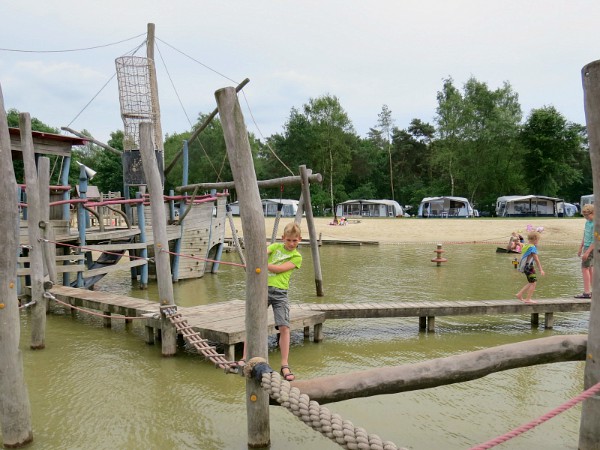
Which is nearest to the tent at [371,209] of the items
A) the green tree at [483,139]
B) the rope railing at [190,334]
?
the green tree at [483,139]

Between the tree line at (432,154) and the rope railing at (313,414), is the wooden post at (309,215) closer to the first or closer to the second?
the rope railing at (313,414)

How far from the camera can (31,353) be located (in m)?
6.62

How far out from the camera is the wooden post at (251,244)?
380 cm

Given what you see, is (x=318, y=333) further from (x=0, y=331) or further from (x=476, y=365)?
(x=0, y=331)

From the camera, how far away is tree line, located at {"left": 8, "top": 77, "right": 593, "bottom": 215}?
Answer: 1858 inches

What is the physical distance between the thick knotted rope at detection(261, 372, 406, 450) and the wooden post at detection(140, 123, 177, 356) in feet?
10.0

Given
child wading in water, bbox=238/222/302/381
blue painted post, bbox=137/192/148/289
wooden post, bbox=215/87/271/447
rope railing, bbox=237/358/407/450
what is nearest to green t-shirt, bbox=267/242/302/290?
child wading in water, bbox=238/222/302/381

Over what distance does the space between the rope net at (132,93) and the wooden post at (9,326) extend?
9366 mm

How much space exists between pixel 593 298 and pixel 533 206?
43.9m

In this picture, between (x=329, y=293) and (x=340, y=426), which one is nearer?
(x=340, y=426)

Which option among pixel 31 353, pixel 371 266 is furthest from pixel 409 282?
pixel 31 353

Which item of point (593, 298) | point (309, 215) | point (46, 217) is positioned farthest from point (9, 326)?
point (309, 215)

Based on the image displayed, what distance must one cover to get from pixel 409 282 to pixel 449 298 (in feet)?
8.13

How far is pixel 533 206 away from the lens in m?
43.5
